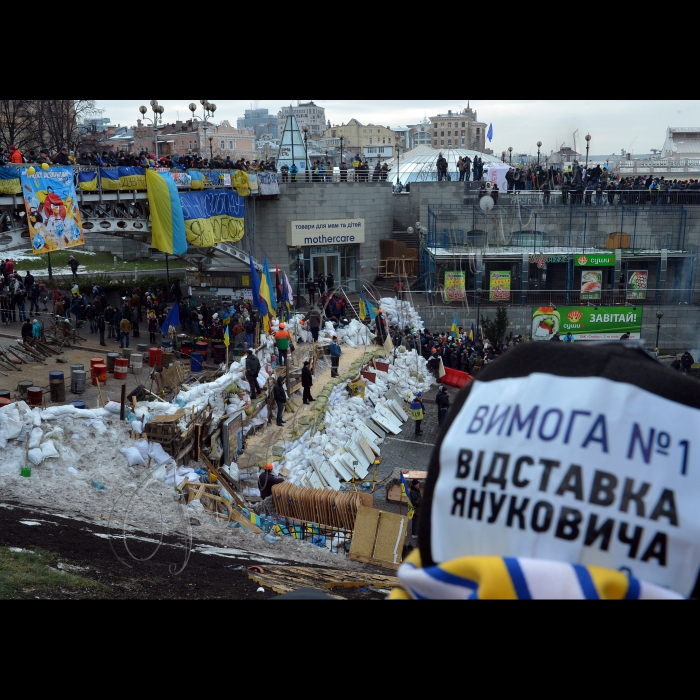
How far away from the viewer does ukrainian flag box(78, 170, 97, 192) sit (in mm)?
22734

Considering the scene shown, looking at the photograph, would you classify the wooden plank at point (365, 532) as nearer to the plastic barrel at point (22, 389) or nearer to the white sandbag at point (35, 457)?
the white sandbag at point (35, 457)

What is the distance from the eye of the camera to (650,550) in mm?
1753

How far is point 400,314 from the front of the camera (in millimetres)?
29359

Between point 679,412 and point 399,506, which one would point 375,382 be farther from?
point 679,412

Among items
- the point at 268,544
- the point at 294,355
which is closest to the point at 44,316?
the point at 294,355

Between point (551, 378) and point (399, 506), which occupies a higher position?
point (551, 378)

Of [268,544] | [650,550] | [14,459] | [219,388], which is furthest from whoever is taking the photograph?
[219,388]

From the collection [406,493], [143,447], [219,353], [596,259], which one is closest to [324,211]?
[596,259]

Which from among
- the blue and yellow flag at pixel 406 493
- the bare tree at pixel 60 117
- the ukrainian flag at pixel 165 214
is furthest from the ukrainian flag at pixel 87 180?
the bare tree at pixel 60 117


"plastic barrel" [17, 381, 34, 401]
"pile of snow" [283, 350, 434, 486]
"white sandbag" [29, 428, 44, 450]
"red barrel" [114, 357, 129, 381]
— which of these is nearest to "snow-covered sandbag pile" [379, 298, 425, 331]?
"pile of snow" [283, 350, 434, 486]

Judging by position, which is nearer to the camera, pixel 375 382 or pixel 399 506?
pixel 399 506
